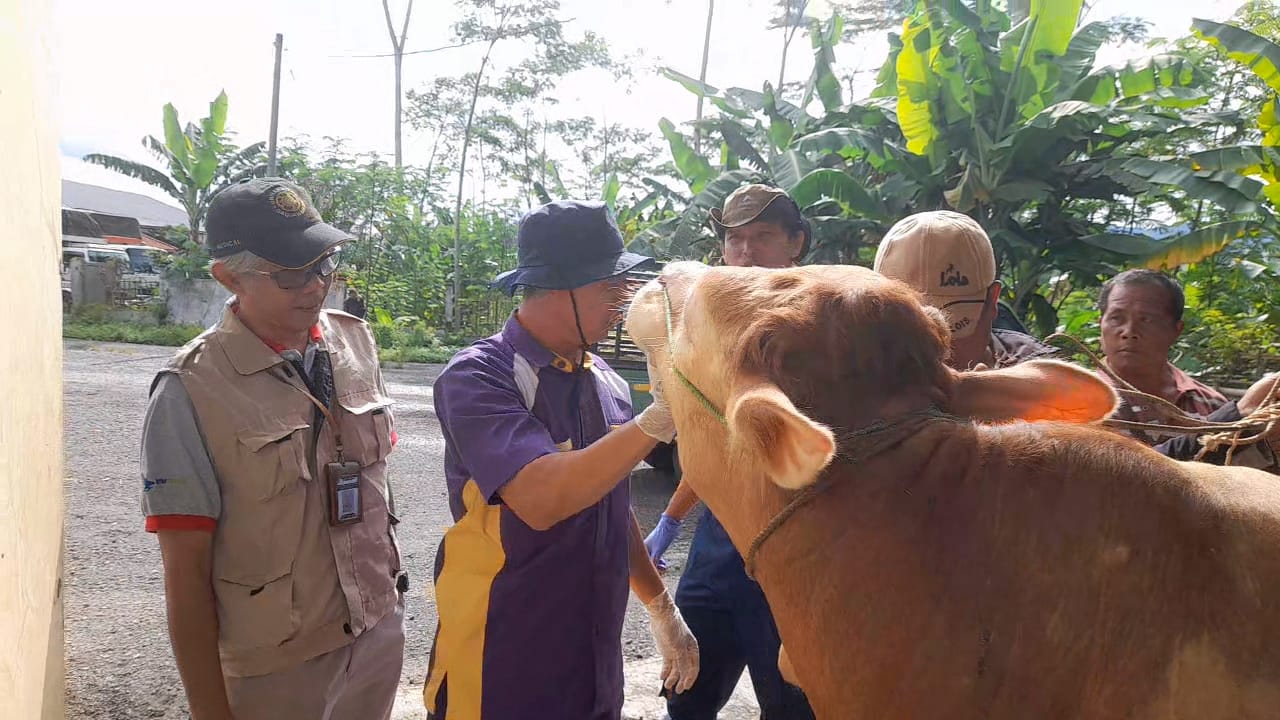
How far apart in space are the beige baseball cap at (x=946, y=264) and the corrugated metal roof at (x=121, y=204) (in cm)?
4377

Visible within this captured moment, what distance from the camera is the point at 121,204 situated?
40781mm

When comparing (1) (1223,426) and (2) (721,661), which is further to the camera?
(2) (721,661)

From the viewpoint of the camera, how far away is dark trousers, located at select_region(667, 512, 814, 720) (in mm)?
2891

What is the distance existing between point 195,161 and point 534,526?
21677mm

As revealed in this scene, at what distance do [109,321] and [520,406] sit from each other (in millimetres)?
23683

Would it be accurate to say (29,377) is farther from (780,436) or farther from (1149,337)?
(1149,337)

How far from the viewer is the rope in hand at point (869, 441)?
1206 mm

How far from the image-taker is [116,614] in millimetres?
4965

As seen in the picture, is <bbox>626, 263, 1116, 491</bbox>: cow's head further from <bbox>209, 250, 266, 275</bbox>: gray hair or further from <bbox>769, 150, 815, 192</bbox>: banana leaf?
<bbox>769, 150, 815, 192</bbox>: banana leaf

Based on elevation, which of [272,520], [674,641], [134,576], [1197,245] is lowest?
[134,576]

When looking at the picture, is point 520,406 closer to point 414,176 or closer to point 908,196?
point 908,196

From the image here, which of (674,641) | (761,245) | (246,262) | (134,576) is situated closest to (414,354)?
(134,576)

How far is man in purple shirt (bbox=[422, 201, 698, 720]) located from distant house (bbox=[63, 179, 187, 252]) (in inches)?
1109

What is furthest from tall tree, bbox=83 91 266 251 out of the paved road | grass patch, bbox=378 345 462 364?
the paved road
